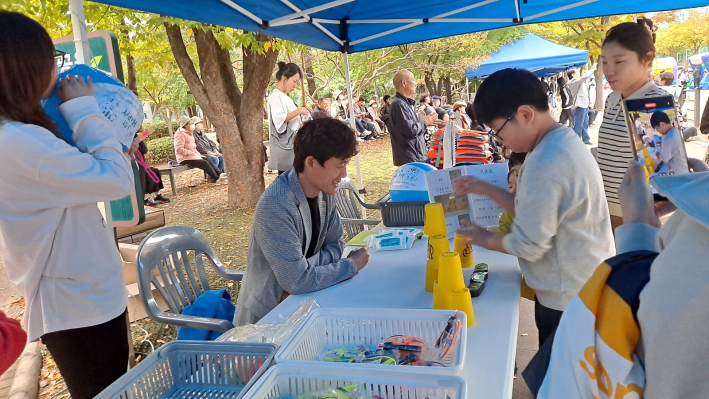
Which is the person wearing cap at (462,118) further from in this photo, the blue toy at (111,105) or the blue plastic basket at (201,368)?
the blue plastic basket at (201,368)

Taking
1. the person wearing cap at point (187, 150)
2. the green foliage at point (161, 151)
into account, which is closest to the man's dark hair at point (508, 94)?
the person wearing cap at point (187, 150)

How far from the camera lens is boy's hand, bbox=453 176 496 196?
6.21 ft

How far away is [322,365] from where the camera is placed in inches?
43.0

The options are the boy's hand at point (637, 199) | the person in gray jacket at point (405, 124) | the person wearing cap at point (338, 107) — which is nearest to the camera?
the boy's hand at point (637, 199)

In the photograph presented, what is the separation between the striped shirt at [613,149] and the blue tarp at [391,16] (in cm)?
174

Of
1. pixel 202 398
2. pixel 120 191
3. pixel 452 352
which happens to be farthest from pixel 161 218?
pixel 452 352

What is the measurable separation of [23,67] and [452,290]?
54.4 inches

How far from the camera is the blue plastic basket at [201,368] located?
1.20m

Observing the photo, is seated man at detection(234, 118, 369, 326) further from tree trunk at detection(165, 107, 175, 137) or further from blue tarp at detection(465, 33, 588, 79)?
tree trunk at detection(165, 107, 175, 137)

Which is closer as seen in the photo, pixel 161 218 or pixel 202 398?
pixel 202 398

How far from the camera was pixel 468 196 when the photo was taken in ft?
7.28

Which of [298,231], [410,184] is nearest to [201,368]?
[298,231]

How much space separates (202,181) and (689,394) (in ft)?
38.6

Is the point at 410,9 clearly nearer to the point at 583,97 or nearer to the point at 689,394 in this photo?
the point at 689,394
